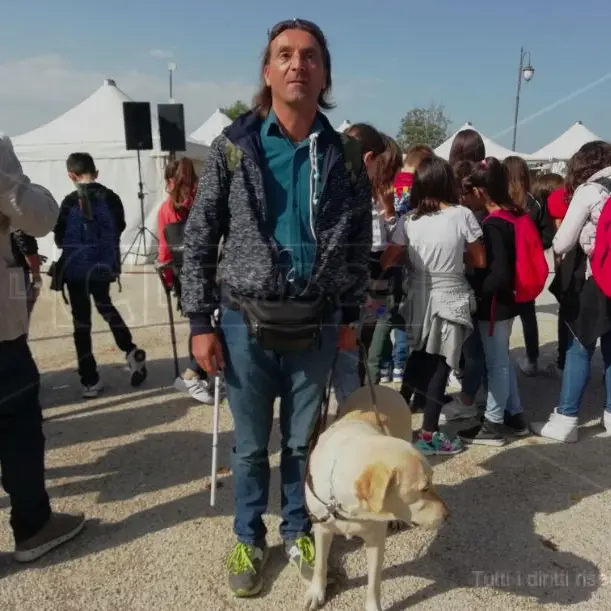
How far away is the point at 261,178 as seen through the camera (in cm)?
215

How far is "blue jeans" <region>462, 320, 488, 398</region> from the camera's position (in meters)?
4.02

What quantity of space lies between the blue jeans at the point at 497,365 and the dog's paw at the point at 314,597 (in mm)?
1984

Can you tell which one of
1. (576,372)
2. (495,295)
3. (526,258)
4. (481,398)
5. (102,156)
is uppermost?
(102,156)

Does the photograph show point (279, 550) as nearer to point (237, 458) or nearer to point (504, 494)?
point (237, 458)

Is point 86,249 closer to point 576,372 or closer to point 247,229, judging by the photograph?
point 247,229

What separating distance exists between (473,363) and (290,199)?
96.1 inches

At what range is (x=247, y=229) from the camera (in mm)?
2162

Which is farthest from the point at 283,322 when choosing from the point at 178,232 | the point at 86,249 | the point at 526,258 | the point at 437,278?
the point at 86,249

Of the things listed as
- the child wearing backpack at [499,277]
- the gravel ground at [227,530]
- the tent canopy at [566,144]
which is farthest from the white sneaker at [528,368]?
the tent canopy at [566,144]

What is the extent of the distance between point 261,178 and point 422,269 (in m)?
1.69

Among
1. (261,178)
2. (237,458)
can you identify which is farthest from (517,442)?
(261,178)

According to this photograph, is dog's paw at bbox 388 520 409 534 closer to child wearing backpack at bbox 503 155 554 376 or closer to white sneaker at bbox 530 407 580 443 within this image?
white sneaker at bbox 530 407 580 443

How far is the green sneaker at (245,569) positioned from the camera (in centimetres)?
242

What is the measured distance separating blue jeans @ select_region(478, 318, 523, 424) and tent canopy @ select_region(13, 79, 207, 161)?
964cm
